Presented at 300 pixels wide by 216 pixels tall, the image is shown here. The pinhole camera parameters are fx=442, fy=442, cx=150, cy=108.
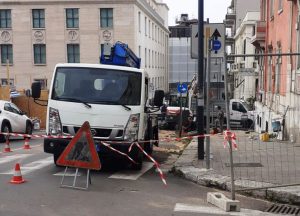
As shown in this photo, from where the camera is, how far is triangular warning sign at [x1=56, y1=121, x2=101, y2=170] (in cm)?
809

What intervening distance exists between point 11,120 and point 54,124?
34.1 feet

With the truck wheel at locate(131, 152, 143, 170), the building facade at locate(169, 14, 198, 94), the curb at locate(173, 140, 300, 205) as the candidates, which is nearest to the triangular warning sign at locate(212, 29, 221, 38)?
the curb at locate(173, 140, 300, 205)

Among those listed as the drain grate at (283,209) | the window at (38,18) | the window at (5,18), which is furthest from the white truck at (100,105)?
the window at (5,18)

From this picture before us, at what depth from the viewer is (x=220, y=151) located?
Answer: 12461 mm

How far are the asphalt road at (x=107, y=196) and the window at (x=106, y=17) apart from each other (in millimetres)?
36800

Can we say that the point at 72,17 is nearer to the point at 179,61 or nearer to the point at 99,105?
the point at 179,61

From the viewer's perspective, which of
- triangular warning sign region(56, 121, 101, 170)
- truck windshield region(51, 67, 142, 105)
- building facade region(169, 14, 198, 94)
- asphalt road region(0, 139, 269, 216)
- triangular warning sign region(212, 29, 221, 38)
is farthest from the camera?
building facade region(169, 14, 198, 94)

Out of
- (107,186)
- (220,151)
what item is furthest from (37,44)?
(107,186)

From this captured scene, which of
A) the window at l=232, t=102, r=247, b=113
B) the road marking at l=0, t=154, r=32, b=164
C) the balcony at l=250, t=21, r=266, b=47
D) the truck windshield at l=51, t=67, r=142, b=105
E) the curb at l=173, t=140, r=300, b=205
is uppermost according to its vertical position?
the balcony at l=250, t=21, r=266, b=47

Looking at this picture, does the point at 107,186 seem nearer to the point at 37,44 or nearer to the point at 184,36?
the point at 37,44

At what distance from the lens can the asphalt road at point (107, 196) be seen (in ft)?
21.8

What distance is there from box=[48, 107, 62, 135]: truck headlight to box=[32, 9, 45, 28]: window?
3916 centimetres

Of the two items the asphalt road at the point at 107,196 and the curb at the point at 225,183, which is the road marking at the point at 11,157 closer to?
the asphalt road at the point at 107,196

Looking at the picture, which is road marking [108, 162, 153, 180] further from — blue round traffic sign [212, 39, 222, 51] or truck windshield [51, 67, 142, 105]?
blue round traffic sign [212, 39, 222, 51]
